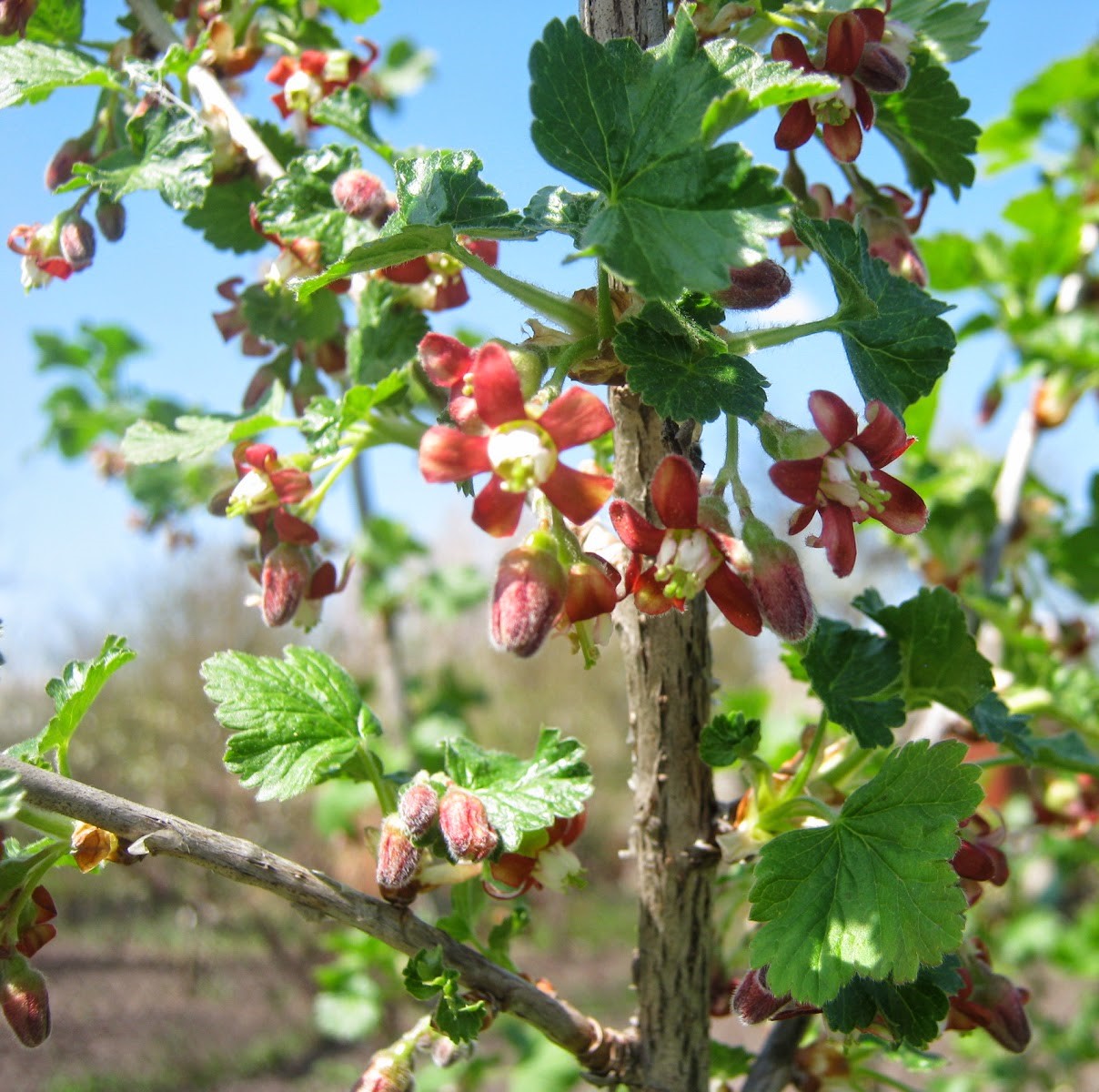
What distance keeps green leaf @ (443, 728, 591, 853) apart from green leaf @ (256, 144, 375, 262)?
1.75 ft

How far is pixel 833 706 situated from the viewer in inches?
35.5

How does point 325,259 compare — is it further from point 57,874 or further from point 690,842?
point 57,874

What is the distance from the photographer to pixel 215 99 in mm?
1085

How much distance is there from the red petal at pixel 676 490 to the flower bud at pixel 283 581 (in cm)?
48

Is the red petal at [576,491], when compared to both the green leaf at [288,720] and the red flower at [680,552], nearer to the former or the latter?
the red flower at [680,552]

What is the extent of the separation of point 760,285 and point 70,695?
25.9 inches

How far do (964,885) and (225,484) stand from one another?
2.91 ft

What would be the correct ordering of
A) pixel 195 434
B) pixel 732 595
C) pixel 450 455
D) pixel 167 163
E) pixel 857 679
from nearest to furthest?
pixel 450 455, pixel 732 595, pixel 857 679, pixel 167 163, pixel 195 434

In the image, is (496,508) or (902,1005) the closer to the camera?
(496,508)

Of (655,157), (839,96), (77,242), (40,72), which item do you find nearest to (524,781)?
(655,157)

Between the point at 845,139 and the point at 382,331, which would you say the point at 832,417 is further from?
the point at 382,331

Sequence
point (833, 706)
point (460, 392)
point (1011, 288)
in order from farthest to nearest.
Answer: point (1011, 288)
point (833, 706)
point (460, 392)

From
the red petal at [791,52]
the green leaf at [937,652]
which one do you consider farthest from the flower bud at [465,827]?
the red petal at [791,52]

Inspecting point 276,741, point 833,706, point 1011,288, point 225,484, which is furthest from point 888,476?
point 1011,288
